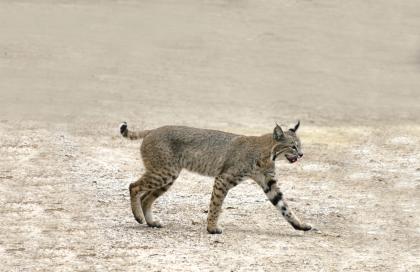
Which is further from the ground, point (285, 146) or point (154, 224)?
point (285, 146)

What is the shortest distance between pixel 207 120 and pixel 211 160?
10294 mm

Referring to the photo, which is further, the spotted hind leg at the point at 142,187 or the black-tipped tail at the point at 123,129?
the black-tipped tail at the point at 123,129

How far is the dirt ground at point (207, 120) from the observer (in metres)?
15.2

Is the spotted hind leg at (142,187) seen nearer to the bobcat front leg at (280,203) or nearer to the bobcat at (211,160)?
the bobcat at (211,160)

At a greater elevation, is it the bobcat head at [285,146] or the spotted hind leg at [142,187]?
the bobcat head at [285,146]

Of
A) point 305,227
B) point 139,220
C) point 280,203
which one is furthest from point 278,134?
point 139,220

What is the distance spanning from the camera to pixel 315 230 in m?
16.3

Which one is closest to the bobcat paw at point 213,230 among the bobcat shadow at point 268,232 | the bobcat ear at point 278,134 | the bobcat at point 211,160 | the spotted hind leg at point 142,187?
the bobcat at point 211,160

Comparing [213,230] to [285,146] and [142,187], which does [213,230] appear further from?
[285,146]

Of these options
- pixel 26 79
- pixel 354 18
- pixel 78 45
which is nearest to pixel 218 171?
pixel 26 79

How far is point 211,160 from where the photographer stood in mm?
16328

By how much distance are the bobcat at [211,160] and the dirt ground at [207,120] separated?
1.55ft

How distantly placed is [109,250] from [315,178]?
6379 mm

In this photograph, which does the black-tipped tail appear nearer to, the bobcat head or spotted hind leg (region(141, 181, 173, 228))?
spotted hind leg (region(141, 181, 173, 228))
